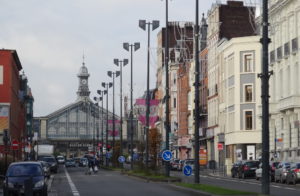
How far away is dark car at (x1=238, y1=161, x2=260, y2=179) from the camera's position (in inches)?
2464

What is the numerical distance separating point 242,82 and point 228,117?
5.41 meters

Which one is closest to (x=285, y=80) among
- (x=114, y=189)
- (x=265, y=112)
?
(x=114, y=189)

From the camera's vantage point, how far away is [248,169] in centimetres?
6262

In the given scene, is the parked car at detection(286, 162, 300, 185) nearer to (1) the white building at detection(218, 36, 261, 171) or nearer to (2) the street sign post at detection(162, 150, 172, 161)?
(2) the street sign post at detection(162, 150, 172, 161)

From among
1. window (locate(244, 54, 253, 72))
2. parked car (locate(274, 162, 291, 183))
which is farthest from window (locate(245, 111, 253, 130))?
parked car (locate(274, 162, 291, 183))

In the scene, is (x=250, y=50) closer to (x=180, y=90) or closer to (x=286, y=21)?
(x=286, y=21)

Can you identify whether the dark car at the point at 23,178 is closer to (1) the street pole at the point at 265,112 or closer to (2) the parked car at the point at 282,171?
(1) the street pole at the point at 265,112

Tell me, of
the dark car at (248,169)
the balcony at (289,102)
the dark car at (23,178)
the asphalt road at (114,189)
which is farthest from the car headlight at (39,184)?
the balcony at (289,102)

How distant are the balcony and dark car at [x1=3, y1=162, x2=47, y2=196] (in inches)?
1444

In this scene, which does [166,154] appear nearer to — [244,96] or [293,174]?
[293,174]

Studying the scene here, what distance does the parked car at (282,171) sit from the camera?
168 ft

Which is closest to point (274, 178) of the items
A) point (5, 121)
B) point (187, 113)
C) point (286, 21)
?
point (286, 21)

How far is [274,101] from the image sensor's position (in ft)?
240

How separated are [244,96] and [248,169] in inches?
906
